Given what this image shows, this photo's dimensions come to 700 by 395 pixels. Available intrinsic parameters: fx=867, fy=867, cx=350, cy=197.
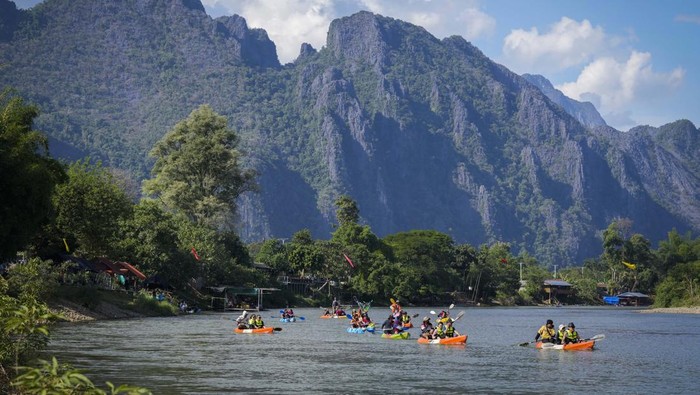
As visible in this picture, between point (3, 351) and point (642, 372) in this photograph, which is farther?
point (642, 372)

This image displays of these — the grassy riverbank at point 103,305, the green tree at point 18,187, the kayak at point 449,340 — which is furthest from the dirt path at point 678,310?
the green tree at point 18,187

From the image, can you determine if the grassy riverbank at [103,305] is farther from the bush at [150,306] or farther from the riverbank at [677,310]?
the riverbank at [677,310]

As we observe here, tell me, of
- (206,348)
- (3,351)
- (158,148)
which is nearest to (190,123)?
(158,148)

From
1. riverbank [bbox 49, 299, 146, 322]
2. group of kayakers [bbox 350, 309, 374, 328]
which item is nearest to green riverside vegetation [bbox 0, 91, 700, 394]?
riverbank [bbox 49, 299, 146, 322]

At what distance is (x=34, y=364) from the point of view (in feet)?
102

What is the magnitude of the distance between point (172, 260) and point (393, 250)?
262 ft

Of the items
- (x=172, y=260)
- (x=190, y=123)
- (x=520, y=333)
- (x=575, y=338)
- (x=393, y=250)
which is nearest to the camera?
(x=575, y=338)

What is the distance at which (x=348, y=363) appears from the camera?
41719 mm

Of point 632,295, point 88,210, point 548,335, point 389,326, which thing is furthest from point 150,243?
point 632,295

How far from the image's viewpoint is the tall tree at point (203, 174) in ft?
322

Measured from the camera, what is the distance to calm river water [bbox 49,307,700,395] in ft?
109

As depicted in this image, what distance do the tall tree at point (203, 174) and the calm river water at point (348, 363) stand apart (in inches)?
1380

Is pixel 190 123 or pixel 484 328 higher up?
pixel 190 123

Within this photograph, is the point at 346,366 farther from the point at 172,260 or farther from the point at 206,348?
the point at 172,260
